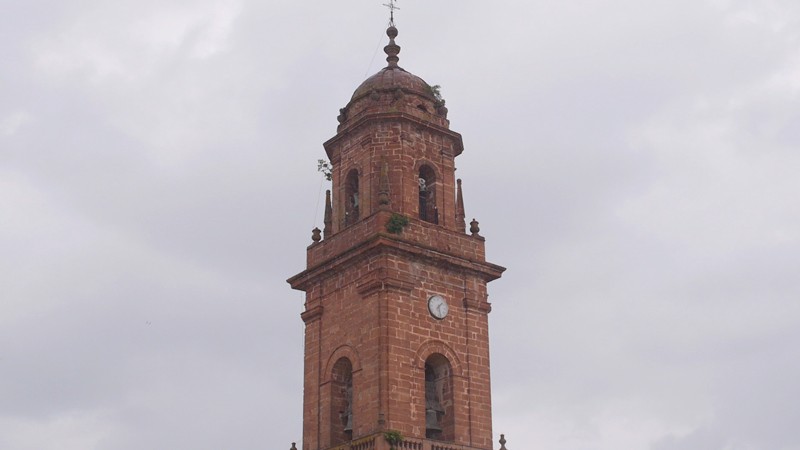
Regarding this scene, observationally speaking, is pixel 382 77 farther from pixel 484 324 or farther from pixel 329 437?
pixel 329 437

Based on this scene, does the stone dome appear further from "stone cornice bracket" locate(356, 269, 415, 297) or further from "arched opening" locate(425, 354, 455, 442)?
"arched opening" locate(425, 354, 455, 442)

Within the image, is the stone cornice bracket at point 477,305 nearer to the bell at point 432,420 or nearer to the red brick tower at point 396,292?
the red brick tower at point 396,292

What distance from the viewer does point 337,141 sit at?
32469 millimetres

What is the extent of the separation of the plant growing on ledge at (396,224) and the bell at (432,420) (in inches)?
171

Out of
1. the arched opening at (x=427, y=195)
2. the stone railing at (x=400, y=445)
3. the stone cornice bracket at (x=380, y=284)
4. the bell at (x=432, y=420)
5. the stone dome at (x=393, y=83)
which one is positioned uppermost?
the stone dome at (x=393, y=83)

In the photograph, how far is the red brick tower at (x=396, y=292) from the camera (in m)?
28.1

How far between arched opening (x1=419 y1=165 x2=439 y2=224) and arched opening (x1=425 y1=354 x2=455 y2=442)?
3.81 metres

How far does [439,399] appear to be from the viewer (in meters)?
29.3

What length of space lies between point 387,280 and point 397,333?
4.16ft

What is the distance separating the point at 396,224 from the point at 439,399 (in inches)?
170

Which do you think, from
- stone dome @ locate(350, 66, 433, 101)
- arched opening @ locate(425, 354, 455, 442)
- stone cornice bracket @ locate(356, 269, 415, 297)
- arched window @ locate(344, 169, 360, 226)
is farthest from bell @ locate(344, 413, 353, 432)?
stone dome @ locate(350, 66, 433, 101)

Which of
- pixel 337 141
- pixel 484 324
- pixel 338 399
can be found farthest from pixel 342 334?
pixel 337 141

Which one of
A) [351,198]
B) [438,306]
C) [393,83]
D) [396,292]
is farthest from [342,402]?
[393,83]

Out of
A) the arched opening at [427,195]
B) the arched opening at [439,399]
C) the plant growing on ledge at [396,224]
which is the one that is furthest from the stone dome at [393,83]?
the arched opening at [439,399]
